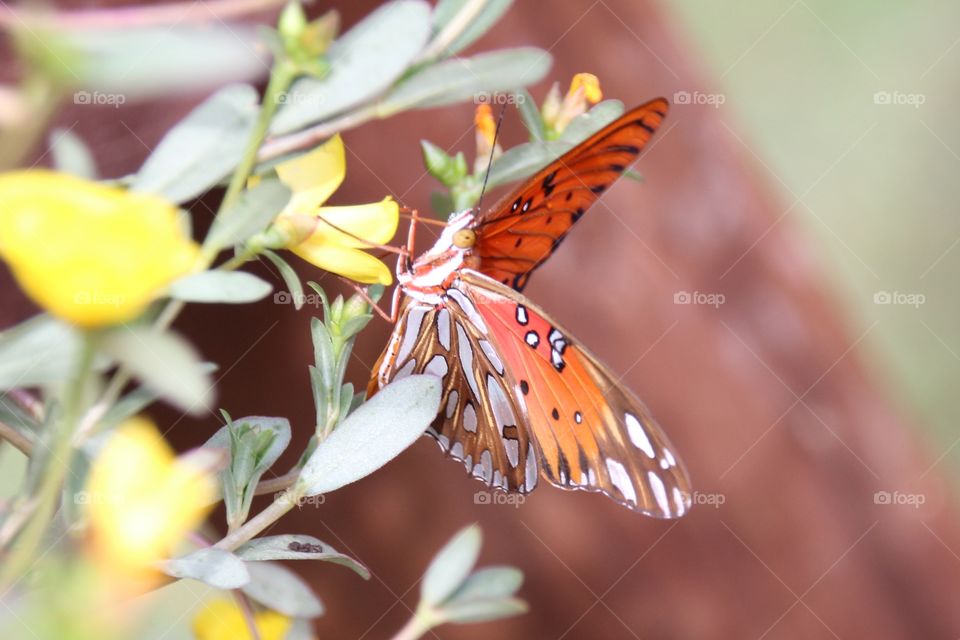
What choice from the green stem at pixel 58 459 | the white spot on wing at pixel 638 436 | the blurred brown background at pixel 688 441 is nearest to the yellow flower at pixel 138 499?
the green stem at pixel 58 459

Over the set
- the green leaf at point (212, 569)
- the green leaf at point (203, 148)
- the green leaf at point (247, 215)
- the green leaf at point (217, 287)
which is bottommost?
the green leaf at point (212, 569)

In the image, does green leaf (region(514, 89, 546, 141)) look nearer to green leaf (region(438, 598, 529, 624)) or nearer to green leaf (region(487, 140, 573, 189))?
green leaf (region(487, 140, 573, 189))

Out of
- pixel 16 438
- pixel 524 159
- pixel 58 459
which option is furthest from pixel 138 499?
pixel 524 159

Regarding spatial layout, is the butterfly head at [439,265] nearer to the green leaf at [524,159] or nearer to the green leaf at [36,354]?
the green leaf at [524,159]

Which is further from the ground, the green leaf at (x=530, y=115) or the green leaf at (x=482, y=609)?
the green leaf at (x=530, y=115)

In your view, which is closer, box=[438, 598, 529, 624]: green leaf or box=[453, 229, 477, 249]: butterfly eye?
box=[438, 598, 529, 624]: green leaf

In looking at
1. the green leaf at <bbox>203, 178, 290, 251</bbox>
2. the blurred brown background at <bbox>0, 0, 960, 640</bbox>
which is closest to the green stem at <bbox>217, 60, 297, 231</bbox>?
the green leaf at <bbox>203, 178, 290, 251</bbox>
